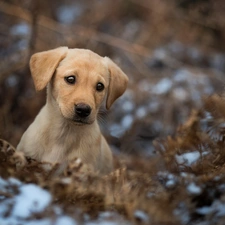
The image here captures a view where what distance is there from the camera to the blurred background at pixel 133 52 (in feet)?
22.0

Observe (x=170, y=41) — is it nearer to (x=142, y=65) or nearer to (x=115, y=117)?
(x=142, y=65)

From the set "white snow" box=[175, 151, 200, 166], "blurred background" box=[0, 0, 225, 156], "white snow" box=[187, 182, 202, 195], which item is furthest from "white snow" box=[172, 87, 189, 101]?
"white snow" box=[187, 182, 202, 195]

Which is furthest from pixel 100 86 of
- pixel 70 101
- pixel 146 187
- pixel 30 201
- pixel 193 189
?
pixel 30 201

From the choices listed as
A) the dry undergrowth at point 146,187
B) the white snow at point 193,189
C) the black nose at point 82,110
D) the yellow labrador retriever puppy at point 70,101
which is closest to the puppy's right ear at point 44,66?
the yellow labrador retriever puppy at point 70,101

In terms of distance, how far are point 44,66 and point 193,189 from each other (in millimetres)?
1663

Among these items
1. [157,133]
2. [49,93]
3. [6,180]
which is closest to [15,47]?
[157,133]

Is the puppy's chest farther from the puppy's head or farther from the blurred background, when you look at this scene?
the blurred background

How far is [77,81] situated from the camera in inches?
156

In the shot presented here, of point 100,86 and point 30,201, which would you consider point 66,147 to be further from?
point 30,201

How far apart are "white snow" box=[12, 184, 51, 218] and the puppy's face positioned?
2.75 feet

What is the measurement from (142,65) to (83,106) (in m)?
4.81

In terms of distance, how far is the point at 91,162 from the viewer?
4273 mm

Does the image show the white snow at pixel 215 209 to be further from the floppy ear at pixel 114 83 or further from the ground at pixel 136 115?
the floppy ear at pixel 114 83

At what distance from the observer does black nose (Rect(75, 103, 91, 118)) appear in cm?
376
